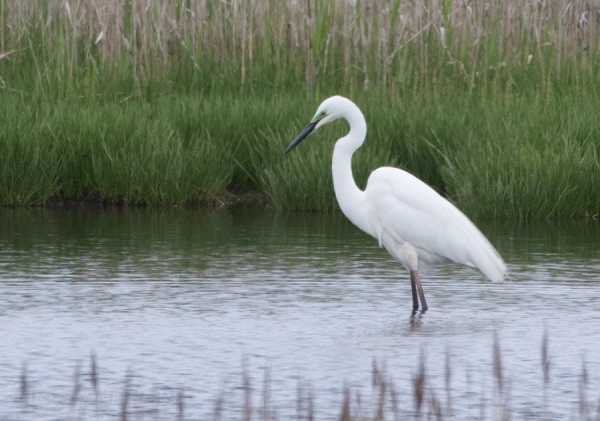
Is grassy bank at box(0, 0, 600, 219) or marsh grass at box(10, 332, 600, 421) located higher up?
grassy bank at box(0, 0, 600, 219)

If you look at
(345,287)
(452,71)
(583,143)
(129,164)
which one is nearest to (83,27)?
(129,164)

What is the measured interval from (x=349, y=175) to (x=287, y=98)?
13.4 feet

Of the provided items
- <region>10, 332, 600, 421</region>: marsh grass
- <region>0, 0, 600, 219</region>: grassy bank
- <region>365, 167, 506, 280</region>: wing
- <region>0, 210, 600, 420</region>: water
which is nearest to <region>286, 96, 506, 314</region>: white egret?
<region>365, 167, 506, 280</region>: wing

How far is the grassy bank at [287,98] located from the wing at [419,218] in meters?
2.69

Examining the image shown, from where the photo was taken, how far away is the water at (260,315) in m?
5.52

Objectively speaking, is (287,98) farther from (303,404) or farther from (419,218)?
(303,404)

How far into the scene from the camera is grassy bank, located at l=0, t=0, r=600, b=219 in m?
11.2

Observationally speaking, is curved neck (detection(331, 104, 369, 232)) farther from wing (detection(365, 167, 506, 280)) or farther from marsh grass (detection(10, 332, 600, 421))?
marsh grass (detection(10, 332, 600, 421))

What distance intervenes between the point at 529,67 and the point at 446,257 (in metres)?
5.38

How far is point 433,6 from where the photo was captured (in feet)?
43.1

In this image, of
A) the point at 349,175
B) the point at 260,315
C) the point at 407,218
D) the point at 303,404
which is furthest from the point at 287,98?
the point at 303,404

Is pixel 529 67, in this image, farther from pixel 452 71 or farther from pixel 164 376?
pixel 164 376

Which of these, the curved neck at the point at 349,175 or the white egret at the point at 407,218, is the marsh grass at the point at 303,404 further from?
the curved neck at the point at 349,175

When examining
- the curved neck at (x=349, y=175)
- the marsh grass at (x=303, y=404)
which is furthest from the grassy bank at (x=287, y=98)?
the marsh grass at (x=303, y=404)
